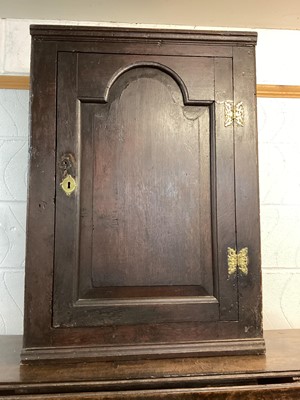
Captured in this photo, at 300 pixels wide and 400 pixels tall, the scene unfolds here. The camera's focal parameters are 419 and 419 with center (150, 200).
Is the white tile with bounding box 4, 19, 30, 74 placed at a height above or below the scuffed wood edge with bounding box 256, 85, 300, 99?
above

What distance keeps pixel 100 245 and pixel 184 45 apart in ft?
1.92

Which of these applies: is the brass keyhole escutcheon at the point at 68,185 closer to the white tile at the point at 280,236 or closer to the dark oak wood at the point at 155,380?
the dark oak wood at the point at 155,380

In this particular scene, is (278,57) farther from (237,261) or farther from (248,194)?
(237,261)

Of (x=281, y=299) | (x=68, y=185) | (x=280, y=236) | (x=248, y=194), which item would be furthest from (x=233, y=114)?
(x=281, y=299)

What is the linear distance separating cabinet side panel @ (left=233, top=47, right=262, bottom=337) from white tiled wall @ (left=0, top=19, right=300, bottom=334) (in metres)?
0.46

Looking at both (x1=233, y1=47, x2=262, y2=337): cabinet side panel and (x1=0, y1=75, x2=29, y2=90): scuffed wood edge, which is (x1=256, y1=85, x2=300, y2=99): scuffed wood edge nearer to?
(x1=233, y1=47, x2=262, y2=337): cabinet side panel

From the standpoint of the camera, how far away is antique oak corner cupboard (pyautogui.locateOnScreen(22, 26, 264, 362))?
1061 millimetres

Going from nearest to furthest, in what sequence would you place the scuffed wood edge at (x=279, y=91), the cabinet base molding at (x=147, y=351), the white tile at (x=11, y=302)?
the cabinet base molding at (x=147, y=351)
the white tile at (x=11, y=302)
the scuffed wood edge at (x=279, y=91)

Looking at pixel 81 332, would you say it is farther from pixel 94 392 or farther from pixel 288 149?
pixel 288 149

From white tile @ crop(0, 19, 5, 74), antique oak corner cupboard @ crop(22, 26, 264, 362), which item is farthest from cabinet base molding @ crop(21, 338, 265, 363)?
white tile @ crop(0, 19, 5, 74)

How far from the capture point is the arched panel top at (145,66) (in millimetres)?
1100

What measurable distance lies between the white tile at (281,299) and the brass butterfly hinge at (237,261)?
0.49 metres

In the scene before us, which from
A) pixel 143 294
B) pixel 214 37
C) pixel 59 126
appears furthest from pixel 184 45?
pixel 143 294

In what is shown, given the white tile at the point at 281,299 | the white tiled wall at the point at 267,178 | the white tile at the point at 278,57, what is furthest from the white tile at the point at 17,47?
the white tile at the point at 281,299
